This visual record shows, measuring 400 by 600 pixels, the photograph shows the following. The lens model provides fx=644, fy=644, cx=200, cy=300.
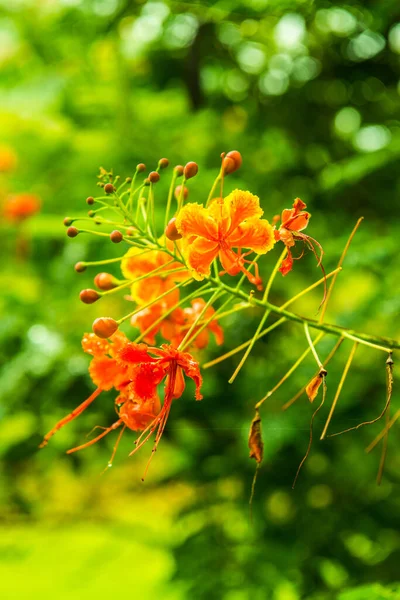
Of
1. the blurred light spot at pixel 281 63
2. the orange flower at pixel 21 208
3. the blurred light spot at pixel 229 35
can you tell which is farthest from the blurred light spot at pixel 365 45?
the orange flower at pixel 21 208

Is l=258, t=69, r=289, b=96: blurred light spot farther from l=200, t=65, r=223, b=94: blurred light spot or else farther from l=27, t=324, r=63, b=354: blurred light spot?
l=27, t=324, r=63, b=354: blurred light spot

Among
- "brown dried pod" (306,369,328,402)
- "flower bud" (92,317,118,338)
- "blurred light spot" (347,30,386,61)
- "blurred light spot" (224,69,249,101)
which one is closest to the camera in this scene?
"brown dried pod" (306,369,328,402)

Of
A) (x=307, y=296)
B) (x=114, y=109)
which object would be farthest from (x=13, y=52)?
(x=307, y=296)

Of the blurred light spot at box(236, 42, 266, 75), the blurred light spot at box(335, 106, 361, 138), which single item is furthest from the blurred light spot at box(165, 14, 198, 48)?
the blurred light spot at box(335, 106, 361, 138)

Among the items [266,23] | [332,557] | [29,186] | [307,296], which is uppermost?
[266,23]

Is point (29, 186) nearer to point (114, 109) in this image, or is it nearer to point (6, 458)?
point (114, 109)

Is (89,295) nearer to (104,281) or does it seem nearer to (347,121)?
(104,281)
